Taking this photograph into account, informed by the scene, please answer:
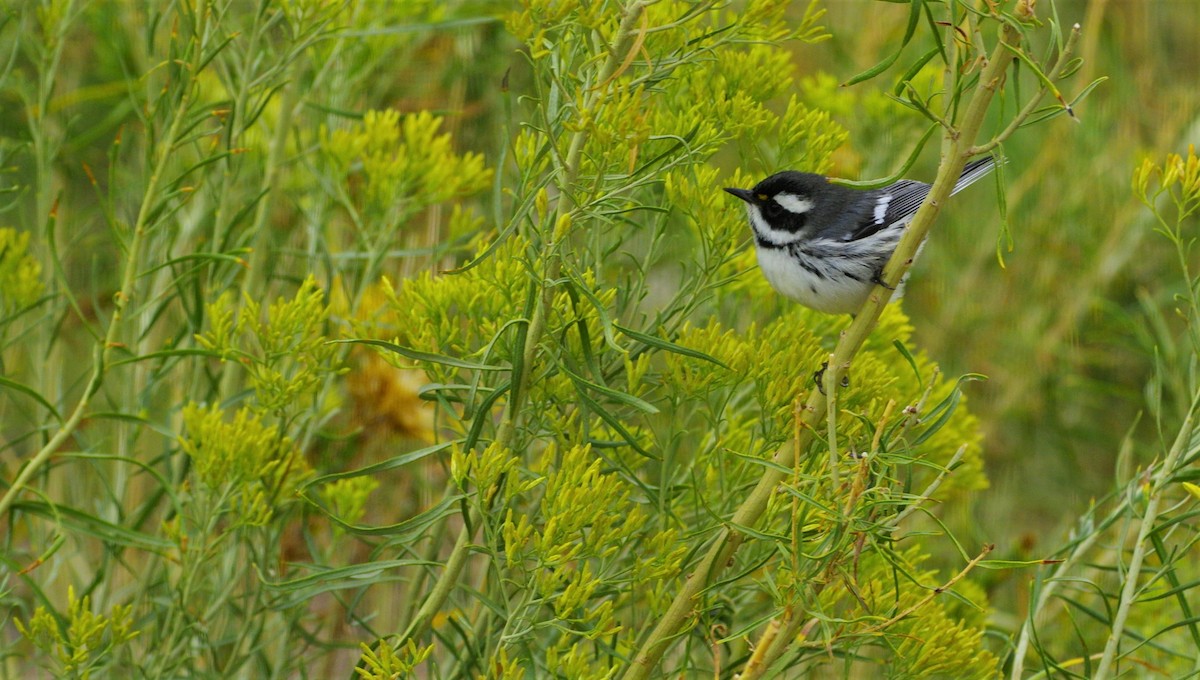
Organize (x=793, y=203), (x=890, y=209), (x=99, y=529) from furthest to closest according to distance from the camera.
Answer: (x=890, y=209) → (x=793, y=203) → (x=99, y=529)

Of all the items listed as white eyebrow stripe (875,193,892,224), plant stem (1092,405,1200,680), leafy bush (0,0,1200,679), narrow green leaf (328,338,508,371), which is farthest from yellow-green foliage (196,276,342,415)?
white eyebrow stripe (875,193,892,224)

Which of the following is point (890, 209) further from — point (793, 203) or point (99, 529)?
point (99, 529)

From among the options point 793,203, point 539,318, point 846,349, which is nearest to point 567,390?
point 539,318

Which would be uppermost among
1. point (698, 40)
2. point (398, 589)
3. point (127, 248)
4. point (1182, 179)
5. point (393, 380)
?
point (698, 40)

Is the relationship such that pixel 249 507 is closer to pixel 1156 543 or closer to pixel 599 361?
pixel 599 361

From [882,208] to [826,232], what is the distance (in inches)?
7.3

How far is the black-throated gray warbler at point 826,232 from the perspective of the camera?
7.28 ft

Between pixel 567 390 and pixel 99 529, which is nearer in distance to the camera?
pixel 567 390

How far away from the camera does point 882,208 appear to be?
106 inches

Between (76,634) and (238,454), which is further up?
(238,454)

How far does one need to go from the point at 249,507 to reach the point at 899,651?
0.98 m

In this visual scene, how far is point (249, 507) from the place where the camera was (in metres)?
1.86

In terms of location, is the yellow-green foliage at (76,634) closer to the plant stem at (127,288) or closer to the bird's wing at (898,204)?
the plant stem at (127,288)

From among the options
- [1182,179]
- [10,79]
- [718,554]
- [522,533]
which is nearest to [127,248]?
[10,79]
